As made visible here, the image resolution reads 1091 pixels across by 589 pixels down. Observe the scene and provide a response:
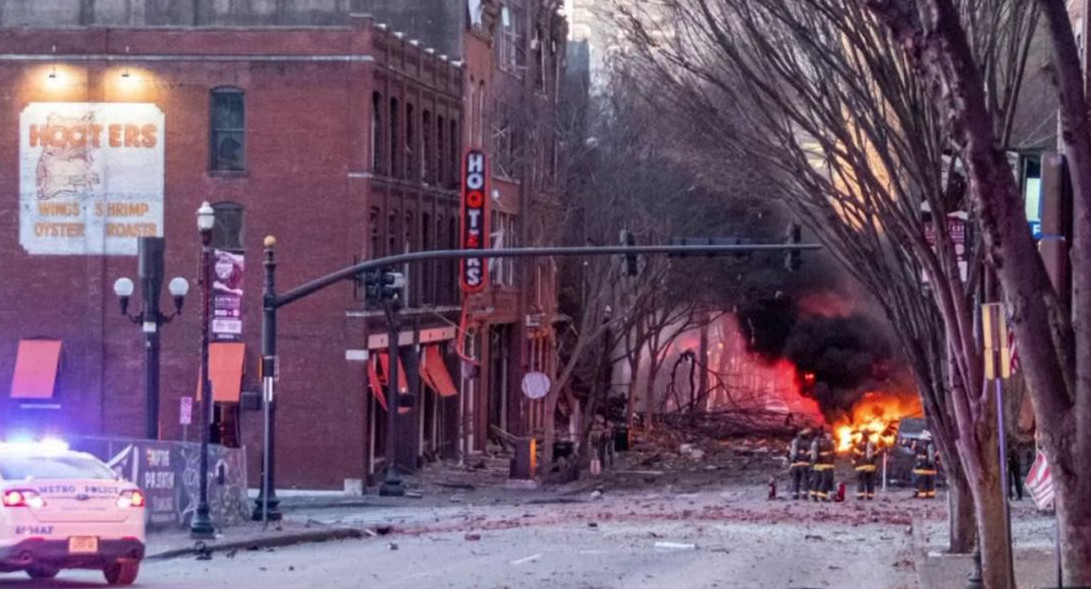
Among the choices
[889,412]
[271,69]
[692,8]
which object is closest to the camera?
[692,8]

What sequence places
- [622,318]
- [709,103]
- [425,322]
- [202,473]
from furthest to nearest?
[622,318] < [425,322] < [202,473] < [709,103]

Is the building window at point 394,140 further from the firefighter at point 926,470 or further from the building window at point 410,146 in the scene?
the firefighter at point 926,470

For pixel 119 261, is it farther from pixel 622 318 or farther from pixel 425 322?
pixel 622 318

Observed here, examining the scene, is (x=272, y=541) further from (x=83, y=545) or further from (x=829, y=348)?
(x=829, y=348)

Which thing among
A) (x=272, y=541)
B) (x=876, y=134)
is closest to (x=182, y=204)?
(x=272, y=541)

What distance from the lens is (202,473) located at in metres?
30.6

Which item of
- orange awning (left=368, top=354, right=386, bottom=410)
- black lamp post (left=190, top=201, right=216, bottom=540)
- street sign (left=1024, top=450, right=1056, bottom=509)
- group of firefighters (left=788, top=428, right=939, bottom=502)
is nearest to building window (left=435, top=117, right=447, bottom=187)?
orange awning (left=368, top=354, right=386, bottom=410)

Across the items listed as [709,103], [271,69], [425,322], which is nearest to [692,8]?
[709,103]

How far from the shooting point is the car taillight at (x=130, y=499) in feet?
67.6

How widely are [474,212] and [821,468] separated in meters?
13.1

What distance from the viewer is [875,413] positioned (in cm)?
6556

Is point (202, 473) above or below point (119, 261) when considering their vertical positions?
below

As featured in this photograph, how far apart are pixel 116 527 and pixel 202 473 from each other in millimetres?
10188

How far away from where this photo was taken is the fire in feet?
205
